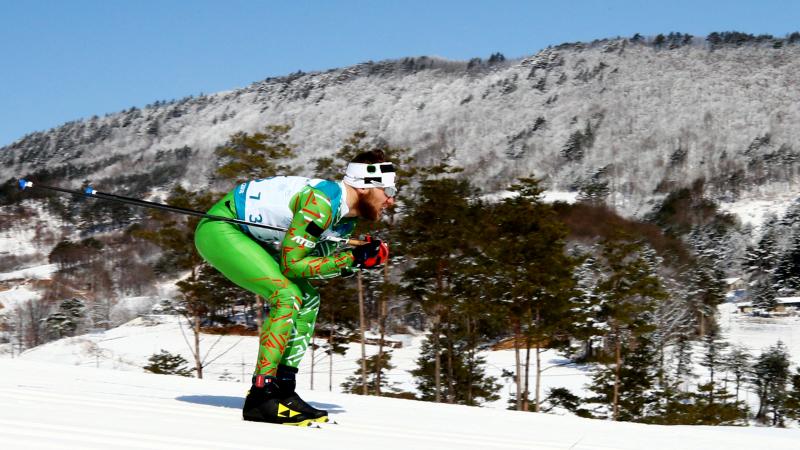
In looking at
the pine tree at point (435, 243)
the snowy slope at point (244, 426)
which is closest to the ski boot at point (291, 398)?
the snowy slope at point (244, 426)

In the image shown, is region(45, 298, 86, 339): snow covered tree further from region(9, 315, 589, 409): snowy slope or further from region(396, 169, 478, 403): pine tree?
region(396, 169, 478, 403): pine tree

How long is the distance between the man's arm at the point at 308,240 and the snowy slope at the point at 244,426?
87 cm

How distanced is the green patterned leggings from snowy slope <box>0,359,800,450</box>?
428 millimetres

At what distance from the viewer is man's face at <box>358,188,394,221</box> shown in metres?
5.13

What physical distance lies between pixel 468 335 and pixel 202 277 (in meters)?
12.3

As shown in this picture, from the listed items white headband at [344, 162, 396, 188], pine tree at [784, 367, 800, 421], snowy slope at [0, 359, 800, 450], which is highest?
white headband at [344, 162, 396, 188]

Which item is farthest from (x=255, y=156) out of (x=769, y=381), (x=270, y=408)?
(x=769, y=381)

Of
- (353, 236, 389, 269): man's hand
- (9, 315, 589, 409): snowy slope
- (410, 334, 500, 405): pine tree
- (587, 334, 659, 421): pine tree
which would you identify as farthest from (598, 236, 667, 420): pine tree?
(353, 236, 389, 269): man's hand

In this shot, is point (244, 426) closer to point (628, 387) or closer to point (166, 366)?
point (166, 366)

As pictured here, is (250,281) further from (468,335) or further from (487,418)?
(468,335)

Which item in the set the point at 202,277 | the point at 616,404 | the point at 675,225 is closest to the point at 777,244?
the point at 675,225

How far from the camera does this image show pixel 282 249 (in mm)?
4934

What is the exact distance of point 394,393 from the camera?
38875 millimetres

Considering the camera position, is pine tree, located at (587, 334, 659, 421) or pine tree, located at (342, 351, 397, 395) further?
pine tree, located at (587, 334, 659, 421)
